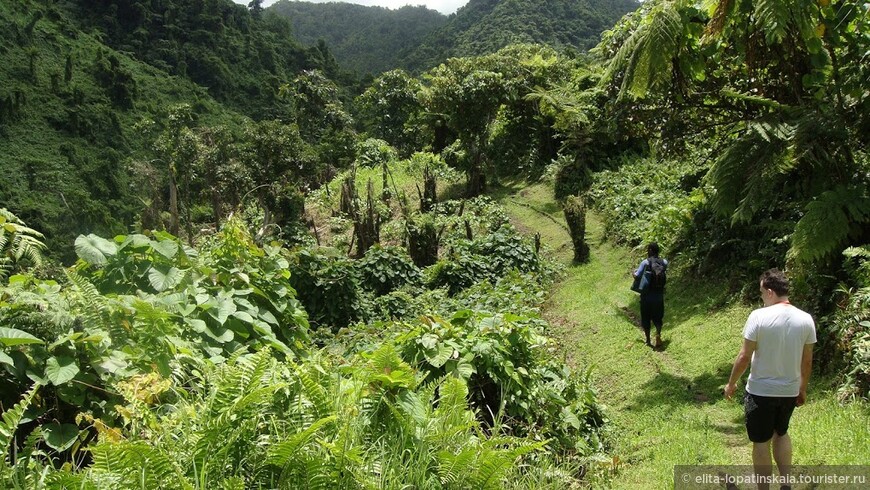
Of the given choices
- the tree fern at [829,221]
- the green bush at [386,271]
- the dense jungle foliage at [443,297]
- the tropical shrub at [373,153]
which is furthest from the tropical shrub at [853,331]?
the tropical shrub at [373,153]

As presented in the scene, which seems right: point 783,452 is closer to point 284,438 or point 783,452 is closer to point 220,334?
point 284,438

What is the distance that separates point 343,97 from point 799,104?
4462 cm

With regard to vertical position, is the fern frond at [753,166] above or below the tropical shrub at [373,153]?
above

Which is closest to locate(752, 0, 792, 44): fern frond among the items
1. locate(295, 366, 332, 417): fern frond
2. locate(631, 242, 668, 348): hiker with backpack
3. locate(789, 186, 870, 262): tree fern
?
locate(789, 186, 870, 262): tree fern

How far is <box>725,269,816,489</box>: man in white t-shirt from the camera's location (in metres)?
3.66

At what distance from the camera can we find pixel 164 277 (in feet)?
14.7

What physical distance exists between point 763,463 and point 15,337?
4.15m

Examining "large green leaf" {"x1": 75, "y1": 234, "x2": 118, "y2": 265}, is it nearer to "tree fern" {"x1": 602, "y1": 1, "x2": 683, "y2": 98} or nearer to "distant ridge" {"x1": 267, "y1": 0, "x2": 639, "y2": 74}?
"tree fern" {"x1": 602, "y1": 1, "x2": 683, "y2": 98}

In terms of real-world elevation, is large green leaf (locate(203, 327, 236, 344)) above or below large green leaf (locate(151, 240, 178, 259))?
below

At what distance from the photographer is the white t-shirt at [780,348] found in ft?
12.0

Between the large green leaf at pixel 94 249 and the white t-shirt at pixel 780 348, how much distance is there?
14.1 feet

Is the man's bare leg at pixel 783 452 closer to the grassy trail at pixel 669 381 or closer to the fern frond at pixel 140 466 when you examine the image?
the grassy trail at pixel 669 381

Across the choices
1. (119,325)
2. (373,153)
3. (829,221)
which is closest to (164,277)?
(119,325)

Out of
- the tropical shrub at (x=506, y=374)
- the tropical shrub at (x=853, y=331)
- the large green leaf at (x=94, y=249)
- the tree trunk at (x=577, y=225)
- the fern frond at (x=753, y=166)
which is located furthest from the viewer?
the tree trunk at (x=577, y=225)
